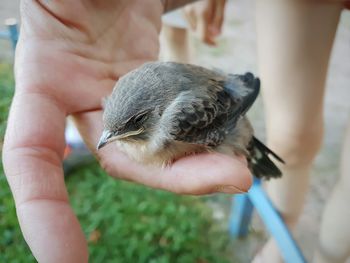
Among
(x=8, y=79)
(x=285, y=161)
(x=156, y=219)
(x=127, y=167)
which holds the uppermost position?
(x=127, y=167)

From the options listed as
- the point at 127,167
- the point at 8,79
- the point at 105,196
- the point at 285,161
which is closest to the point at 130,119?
the point at 127,167

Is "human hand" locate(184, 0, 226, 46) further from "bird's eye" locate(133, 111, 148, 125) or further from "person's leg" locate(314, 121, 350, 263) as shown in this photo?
"bird's eye" locate(133, 111, 148, 125)

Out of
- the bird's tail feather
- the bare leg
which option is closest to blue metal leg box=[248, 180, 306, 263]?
the bird's tail feather

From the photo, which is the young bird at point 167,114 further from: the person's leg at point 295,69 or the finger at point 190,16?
the finger at point 190,16

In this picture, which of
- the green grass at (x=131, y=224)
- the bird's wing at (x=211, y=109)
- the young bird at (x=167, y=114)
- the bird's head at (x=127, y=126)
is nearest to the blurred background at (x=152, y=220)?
the green grass at (x=131, y=224)

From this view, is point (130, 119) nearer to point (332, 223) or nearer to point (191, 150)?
point (191, 150)

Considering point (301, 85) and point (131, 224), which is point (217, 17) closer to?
point (301, 85)
